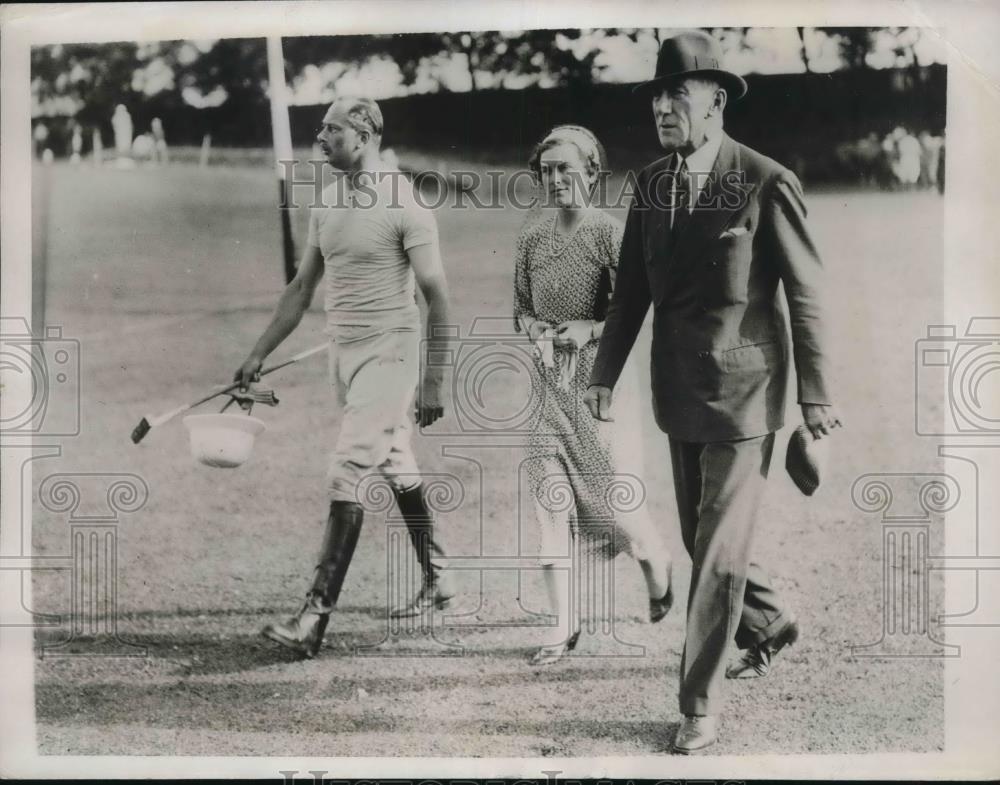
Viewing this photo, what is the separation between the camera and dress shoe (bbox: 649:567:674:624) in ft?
15.0

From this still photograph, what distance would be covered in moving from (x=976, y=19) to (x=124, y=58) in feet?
10.9

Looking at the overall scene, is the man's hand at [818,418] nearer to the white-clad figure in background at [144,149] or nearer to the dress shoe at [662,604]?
the dress shoe at [662,604]

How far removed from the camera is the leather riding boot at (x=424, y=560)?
15.2ft

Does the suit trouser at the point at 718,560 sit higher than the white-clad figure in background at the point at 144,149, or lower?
lower

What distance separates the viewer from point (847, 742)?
4.61 metres

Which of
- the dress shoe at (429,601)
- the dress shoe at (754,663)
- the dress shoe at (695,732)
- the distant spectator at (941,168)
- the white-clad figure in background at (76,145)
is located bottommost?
the dress shoe at (695,732)

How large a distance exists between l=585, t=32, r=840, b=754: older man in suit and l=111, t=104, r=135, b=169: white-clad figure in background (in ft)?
6.60

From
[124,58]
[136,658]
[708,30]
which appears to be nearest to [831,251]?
[708,30]

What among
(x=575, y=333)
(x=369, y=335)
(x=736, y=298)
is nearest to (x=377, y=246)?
(x=369, y=335)

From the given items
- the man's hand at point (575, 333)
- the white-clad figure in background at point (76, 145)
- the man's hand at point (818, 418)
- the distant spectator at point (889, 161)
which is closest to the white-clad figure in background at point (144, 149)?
the white-clad figure in background at point (76, 145)

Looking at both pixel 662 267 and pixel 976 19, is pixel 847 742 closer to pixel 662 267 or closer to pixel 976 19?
pixel 662 267

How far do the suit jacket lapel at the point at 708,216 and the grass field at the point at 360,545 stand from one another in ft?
1.28

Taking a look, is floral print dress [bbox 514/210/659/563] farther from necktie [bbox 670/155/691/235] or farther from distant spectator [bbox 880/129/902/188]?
distant spectator [bbox 880/129/902/188]

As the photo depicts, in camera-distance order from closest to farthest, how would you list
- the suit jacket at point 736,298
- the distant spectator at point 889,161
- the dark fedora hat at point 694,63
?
the suit jacket at point 736,298 < the dark fedora hat at point 694,63 < the distant spectator at point 889,161
